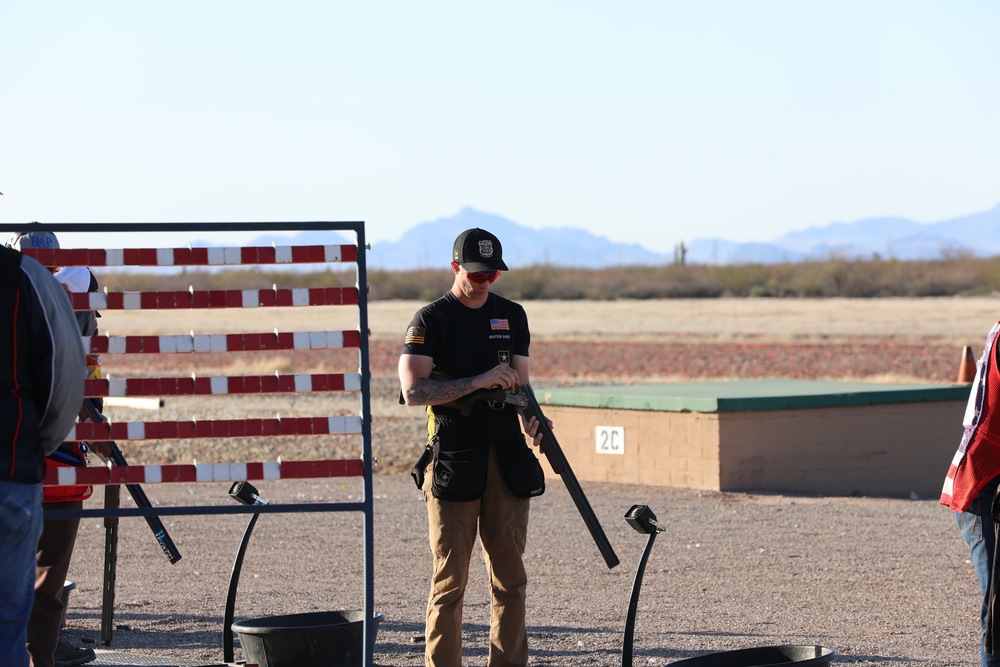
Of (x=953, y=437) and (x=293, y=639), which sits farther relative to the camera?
(x=953, y=437)

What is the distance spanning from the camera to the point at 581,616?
7.84 metres

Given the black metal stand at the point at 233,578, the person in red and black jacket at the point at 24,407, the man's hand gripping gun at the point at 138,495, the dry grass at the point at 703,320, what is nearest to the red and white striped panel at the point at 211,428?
the man's hand gripping gun at the point at 138,495

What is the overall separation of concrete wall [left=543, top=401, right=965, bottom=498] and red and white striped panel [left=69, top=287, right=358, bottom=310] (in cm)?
702

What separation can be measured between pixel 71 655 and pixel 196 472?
115 cm

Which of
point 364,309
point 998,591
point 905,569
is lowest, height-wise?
point 905,569

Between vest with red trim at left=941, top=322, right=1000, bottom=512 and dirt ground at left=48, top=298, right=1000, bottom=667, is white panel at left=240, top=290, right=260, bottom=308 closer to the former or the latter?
dirt ground at left=48, top=298, right=1000, bottom=667

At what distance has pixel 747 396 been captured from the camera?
12.4m

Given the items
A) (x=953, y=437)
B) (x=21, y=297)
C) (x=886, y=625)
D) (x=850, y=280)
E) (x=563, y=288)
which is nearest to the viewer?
(x=21, y=297)

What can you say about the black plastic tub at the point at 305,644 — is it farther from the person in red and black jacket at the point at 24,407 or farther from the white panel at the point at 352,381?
the person in red and black jacket at the point at 24,407

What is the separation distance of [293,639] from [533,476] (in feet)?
4.31

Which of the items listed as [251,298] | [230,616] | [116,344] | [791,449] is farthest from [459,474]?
[791,449]

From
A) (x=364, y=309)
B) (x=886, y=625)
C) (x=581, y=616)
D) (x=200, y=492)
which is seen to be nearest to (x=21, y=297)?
(x=364, y=309)

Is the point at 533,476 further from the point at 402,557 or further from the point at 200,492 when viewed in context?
the point at 200,492

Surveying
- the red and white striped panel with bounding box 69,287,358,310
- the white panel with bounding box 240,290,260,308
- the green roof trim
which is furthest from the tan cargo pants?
the green roof trim
